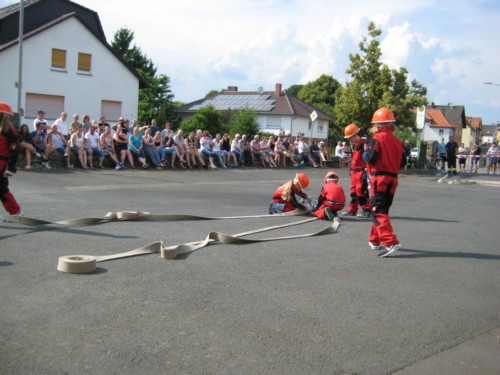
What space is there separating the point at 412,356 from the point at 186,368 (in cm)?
175

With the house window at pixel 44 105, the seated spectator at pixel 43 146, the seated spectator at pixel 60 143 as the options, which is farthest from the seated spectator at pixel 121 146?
the house window at pixel 44 105

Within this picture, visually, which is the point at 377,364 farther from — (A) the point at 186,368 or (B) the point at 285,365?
(A) the point at 186,368

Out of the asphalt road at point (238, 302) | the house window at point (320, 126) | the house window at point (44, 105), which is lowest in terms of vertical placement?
the asphalt road at point (238, 302)

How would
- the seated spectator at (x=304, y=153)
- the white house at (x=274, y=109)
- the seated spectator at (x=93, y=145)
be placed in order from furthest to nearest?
the white house at (x=274, y=109) → the seated spectator at (x=304, y=153) → the seated spectator at (x=93, y=145)

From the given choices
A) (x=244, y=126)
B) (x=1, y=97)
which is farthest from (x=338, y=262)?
(x=244, y=126)

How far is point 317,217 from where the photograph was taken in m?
10.7

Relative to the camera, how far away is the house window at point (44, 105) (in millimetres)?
35344

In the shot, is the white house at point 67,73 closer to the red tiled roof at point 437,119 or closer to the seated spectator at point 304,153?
the seated spectator at point 304,153

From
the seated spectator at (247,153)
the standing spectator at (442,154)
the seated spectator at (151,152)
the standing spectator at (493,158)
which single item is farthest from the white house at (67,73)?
the standing spectator at (493,158)

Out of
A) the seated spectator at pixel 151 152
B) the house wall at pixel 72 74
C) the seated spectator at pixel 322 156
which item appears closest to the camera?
the seated spectator at pixel 151 152

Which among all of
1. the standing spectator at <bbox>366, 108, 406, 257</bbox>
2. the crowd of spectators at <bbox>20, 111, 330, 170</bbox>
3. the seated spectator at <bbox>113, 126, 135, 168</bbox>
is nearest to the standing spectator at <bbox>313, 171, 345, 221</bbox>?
the standing spectator at <bbox>366, 108, 406, 257</bbox>

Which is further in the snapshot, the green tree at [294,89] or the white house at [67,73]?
the green tree at [294,89]

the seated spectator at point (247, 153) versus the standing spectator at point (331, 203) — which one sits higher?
the seated spectator at point (247, 153)

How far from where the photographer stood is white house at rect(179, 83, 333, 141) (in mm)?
67250
